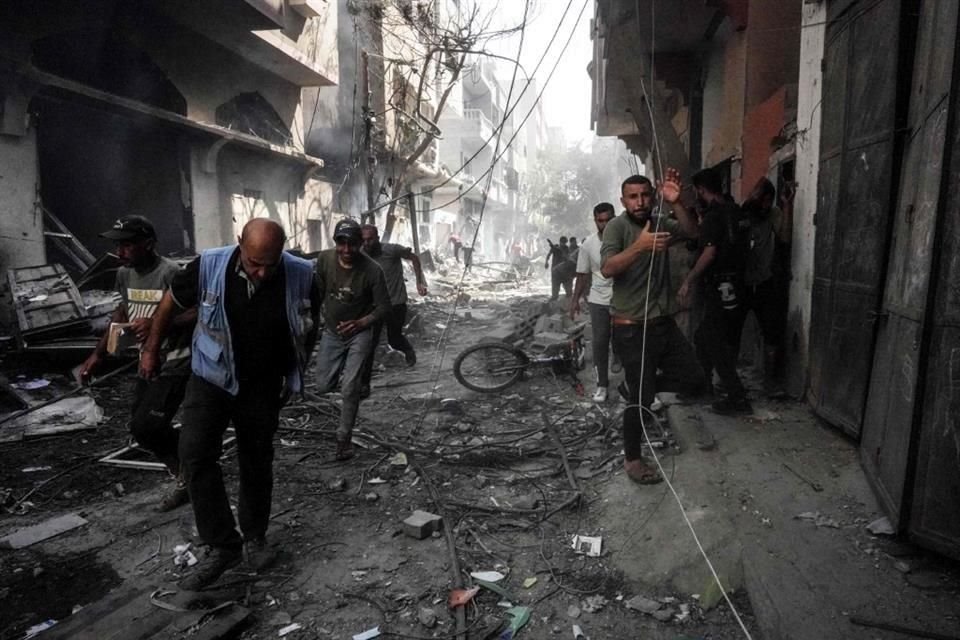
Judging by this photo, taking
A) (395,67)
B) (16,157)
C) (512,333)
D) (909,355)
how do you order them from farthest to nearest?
(395,67) < (512,333) < (16,157) < (909,355)

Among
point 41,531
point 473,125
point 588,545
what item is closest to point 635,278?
point 588,545

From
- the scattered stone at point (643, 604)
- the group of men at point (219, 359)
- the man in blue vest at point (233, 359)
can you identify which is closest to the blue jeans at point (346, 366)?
the group of men at point (219, 359)

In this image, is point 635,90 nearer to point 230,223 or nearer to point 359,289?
point 359,289

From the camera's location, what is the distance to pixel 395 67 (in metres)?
19.2

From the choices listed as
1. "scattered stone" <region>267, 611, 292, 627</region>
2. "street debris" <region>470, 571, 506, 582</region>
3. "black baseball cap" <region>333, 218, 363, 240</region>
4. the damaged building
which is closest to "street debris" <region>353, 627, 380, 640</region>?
"scattered stone" <region>267, 611, 292, 627</region>

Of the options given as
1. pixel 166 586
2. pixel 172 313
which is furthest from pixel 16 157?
pixel 166 586

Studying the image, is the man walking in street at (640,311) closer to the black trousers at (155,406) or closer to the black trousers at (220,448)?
the black trousers at (220,448)

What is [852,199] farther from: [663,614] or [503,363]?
[503,363]

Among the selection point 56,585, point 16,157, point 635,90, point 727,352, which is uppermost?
point 635,90

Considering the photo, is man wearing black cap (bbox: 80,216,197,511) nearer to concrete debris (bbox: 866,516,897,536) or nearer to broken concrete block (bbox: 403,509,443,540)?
broken concrete block (bbox: 403,509,443,540)

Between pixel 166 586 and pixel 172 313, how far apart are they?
140 cm

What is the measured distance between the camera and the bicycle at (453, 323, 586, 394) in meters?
7.17

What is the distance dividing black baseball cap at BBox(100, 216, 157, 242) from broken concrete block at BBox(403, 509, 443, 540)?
8.01ft

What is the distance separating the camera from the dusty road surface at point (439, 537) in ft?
9.34
